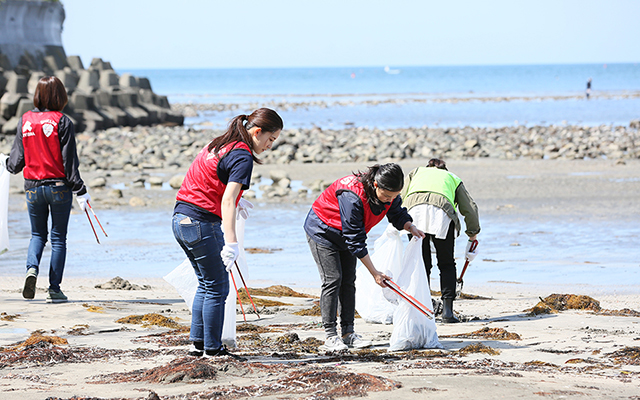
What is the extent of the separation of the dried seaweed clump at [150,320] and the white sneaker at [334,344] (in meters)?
1.29

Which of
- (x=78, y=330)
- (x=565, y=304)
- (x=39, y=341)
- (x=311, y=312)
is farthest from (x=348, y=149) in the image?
(x=39, y=341)

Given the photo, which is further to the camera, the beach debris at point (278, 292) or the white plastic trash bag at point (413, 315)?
the beach debris at point (278, 292)

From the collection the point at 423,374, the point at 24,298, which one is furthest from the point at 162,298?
the point at 423,374

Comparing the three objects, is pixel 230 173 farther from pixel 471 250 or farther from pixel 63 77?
pixel 63 77

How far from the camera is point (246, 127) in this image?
13.6 ft

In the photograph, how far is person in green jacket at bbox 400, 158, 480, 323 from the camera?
5.73 m

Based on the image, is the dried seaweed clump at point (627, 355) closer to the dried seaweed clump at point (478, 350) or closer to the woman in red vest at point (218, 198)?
the dried seaweed clump at point (478, 350)

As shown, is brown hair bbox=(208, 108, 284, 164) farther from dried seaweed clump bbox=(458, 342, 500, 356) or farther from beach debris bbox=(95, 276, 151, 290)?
beach debris bbox=(95, 276, 151, 290)

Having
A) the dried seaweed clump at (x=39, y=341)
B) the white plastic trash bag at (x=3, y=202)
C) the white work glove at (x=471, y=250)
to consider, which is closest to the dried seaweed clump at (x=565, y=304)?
the white work glove at (x=471, y=250)

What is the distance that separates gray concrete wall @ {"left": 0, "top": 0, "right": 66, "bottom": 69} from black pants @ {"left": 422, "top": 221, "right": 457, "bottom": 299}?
30.2 metres

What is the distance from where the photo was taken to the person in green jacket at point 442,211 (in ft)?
18.8

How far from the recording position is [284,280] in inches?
313

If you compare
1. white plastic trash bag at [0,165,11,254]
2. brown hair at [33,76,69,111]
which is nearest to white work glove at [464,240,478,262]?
brown hair at [33,76,69,111]

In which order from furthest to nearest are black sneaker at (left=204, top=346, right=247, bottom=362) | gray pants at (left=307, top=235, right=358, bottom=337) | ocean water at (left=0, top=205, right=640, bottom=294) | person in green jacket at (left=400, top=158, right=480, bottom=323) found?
ocean water at (left=0, top=205, right=640, bottom=294)
person in green jacket at (left=400, top=158, right=480, bottom=323)
gray pants at (left=307, top=235, right=358, bottom=337)
black sneaker at (left=204, top=346, right=247, bottom=362)
